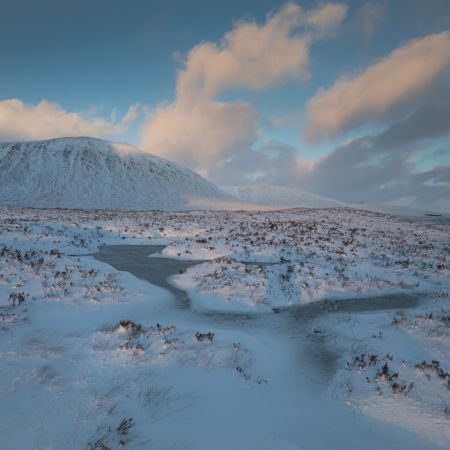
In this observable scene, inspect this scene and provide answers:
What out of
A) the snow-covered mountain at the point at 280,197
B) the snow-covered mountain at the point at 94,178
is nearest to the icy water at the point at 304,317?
the snow-covered mountain at the point at 94,178

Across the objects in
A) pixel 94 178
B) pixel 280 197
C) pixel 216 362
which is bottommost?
pixel 216 362

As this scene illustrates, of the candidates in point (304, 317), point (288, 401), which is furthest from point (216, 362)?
→ point (304, 317)

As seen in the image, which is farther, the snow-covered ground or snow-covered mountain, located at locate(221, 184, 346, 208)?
snow-covered mountain, located at locate(221, 184, 346, 208)

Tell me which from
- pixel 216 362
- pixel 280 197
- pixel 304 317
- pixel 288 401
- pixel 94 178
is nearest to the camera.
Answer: pixel 288 401

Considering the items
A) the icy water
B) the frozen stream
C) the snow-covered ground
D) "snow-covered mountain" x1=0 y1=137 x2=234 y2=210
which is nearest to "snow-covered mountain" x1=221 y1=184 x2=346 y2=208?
"snow-covered mountain" x1=0 y1=137 x2=234 y2=210

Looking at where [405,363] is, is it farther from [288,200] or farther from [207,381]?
[288,200]

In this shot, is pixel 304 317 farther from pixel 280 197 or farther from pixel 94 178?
pixel 280 197

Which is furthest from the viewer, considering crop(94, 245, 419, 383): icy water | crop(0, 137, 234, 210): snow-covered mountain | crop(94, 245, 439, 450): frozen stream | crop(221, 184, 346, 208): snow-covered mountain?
crop(221, 184, 346, 208): snow-covered mountain

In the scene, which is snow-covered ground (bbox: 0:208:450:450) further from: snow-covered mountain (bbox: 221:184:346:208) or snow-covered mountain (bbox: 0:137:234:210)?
snow-covered mountain (bbox: 221:184:346:208)
